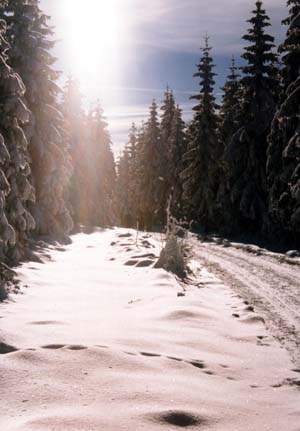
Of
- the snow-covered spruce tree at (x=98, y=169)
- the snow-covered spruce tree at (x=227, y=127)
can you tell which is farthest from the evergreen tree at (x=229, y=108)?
the snow-covered spruce tree at (x=98, y=169)

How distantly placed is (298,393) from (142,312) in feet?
11.2

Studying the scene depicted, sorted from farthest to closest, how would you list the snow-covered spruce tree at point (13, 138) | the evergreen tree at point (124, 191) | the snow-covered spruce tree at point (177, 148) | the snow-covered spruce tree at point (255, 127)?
the evergreen tree at point (124, 191) → the snow-covered spruce tree at point (177, 148) → the snow-covered spruce tree at point (255, 127) → the snow-covered spruce tree at point (13, 138)

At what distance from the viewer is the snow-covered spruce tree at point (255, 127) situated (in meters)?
25.9

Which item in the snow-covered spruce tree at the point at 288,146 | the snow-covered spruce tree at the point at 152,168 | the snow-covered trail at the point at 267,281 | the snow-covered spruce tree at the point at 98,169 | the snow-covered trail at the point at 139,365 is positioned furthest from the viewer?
the snow-covered spruce tree at the point at 152,168

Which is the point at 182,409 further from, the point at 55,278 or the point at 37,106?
the point at 37,106

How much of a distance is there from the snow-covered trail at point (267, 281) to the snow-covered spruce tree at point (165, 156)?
23900mm

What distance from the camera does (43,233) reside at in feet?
63.4

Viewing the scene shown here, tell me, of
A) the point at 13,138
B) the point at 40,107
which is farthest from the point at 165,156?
the point at 13,138

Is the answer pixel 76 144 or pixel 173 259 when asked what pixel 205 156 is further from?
pixel 173 259

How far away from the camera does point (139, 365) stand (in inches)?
190

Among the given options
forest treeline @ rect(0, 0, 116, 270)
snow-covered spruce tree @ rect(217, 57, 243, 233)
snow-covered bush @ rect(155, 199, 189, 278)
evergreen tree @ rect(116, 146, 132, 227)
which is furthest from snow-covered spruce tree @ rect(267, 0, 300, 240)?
evergreen tree @ rect(116, 146, 132, 227)

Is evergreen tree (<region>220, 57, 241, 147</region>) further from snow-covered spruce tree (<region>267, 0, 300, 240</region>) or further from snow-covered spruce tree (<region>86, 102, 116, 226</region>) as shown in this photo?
snow-covered spruce tree (<region>86, 102, 116, 226</region>)

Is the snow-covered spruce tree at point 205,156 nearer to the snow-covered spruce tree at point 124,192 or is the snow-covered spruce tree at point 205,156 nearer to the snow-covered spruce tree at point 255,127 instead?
the snow-covered spruce tree at point 255,127

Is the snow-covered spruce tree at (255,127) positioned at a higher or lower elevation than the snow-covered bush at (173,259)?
higher
